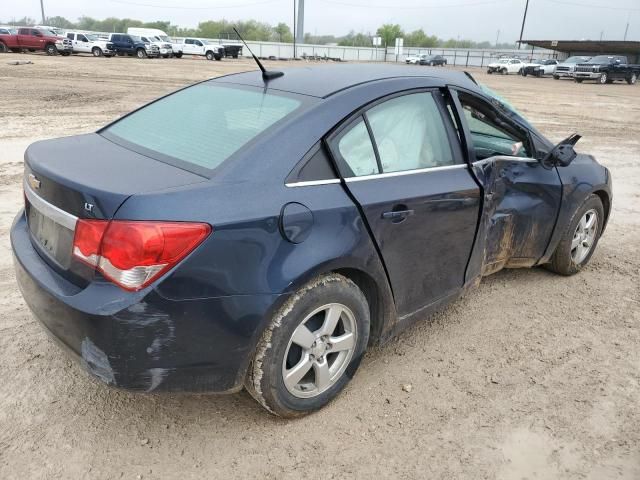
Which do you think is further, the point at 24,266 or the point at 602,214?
the point at 602,214

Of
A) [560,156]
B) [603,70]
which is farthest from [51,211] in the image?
[603,70]

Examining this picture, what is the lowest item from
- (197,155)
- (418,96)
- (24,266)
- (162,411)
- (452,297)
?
(162,411)

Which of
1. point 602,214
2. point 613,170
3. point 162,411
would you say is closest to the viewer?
point 162,411

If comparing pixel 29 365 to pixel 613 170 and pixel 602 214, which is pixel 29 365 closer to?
pixel 602 214

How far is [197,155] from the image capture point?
2.56 meters

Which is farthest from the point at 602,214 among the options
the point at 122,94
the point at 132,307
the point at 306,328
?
the point at 122,94

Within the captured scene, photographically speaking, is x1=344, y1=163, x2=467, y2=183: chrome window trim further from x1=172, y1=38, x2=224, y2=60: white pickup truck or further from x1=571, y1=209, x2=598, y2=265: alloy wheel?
x1=172, y1=38, x2=224, y2=60: white pickup truck

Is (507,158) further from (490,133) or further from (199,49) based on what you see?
(199,49)

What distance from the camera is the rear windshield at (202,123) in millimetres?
2586

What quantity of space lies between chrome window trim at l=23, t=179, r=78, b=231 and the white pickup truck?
4589 centimetres

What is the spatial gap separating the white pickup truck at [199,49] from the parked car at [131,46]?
13.7 feet

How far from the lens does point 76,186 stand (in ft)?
7.43

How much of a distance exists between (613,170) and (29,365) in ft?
28.7

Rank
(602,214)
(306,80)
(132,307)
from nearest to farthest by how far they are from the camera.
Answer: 1. (132,307)
2. (306,80)
3. (602,214)
